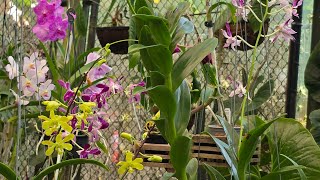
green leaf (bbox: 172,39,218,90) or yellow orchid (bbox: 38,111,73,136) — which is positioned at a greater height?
green leaf (bbox: 172,39,218,90)

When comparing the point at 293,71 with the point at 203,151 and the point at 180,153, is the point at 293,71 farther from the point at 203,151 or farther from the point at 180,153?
the point at 180,153

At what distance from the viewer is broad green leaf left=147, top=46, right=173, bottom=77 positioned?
938 millimetres

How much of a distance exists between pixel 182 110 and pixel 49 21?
33 cm

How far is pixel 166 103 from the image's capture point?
97 centimetres

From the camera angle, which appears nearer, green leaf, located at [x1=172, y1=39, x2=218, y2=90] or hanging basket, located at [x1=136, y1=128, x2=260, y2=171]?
green leaf, located at [x1=172, y1=39, x2=218, y2=90]

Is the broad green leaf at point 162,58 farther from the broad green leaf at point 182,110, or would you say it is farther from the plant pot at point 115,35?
the plant pot at point 115,35

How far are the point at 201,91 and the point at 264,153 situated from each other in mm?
403

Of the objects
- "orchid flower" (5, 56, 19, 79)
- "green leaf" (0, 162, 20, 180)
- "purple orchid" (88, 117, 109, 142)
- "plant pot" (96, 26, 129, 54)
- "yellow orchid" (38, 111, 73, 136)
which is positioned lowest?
"green leaf" (0, 162, 20, 180)

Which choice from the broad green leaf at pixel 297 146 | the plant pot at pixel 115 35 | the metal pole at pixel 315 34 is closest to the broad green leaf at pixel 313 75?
the metal pole at pixel 315 34

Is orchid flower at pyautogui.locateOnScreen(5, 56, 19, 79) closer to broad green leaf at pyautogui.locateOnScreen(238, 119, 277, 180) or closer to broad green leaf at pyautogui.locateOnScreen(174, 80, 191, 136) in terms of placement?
broad green leaf at pyautogui.locateOnScreen(174, 80, 191, 136)

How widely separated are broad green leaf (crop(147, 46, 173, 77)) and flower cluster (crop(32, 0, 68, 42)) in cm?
21

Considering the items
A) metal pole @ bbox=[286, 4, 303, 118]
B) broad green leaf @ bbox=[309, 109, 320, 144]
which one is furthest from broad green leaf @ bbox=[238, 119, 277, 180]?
metal pole @ bbox=[286, 4, 303, 118]

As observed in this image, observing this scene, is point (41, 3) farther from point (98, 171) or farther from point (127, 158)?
point (98, 171)

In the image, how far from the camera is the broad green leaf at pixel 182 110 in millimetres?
1033
